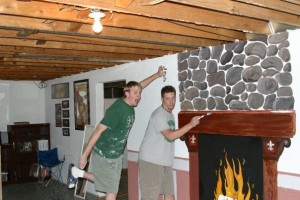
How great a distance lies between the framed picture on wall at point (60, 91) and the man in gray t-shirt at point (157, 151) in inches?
166

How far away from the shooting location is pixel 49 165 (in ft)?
25.6

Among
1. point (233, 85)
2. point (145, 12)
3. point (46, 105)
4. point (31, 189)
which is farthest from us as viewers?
point (46, 105)

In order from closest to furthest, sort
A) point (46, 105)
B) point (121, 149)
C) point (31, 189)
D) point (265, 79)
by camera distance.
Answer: point (265, 79) → point (121, 149) → point (31, 189) → point (46, 105)

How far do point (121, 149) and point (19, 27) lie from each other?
73.2 inches

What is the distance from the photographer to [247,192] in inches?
148

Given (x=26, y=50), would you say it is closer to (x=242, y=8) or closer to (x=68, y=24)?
(x=68, y=24)

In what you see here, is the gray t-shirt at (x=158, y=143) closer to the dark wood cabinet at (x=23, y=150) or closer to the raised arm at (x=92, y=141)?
the raised arm at (x=92, y=141)

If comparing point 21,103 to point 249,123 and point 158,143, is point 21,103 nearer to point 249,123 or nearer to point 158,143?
point 158,143

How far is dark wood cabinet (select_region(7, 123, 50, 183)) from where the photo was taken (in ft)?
27.4

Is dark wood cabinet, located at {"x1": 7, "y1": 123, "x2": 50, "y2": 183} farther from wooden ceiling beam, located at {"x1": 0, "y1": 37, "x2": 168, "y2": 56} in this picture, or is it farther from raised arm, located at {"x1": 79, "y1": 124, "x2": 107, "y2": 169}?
raised arm, located at {"x1": 79, "y1": 124, "x2": 107, "y2": 169}

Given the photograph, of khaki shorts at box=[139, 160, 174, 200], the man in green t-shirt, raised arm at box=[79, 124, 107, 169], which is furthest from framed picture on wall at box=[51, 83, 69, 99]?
raised arm at box=[79, 124, 107, 169]

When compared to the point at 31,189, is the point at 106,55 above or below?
above

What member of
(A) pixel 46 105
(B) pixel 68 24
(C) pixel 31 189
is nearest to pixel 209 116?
(B) pixel 68 24

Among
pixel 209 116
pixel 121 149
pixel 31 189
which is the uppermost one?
pixel 209 116
